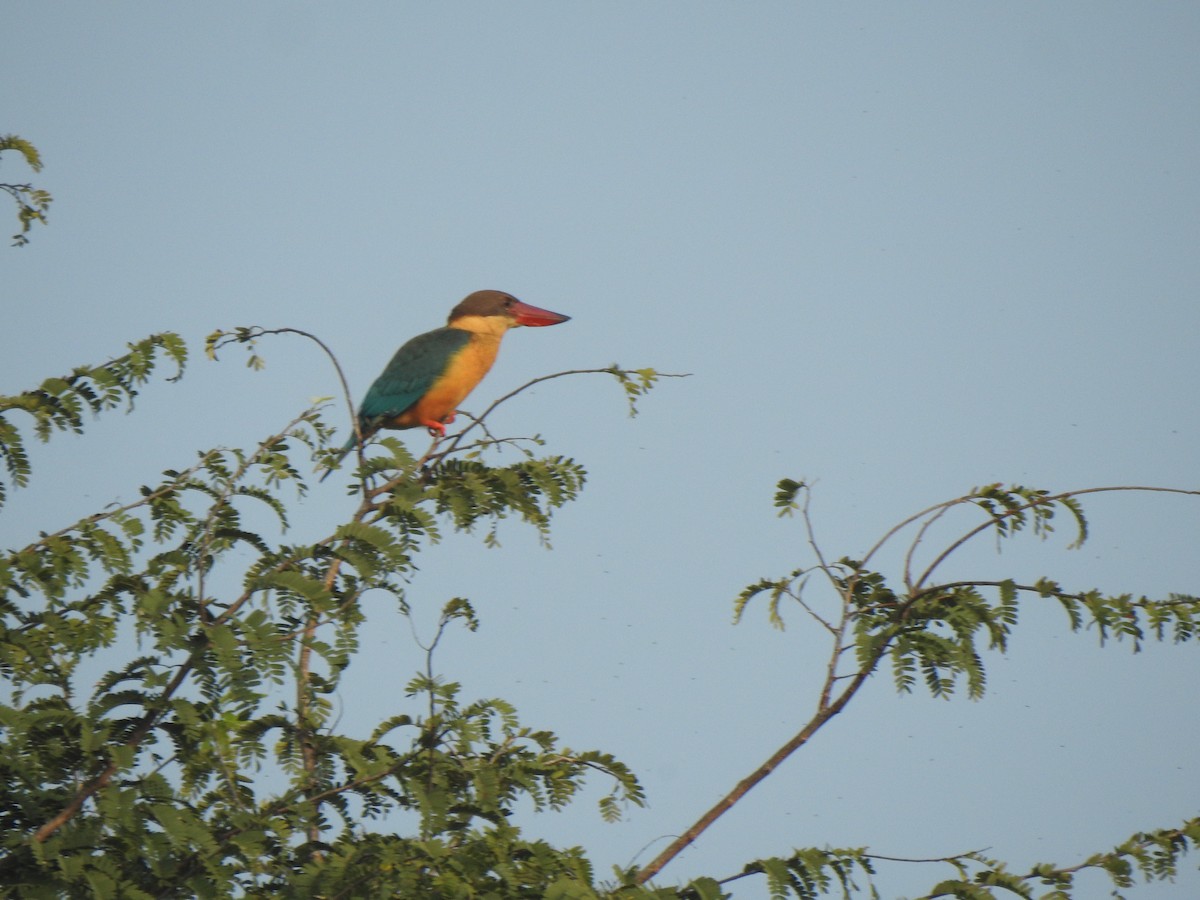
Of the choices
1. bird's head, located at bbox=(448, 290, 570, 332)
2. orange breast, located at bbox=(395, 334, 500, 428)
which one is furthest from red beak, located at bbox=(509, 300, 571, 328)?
orange breast, located at bbox=(395, 334, 500, 428)

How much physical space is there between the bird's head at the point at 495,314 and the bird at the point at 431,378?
0.01 m

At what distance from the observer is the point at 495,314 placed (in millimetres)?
7039

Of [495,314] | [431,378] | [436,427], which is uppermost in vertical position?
[495,314]

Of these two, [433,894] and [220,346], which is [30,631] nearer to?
[220,346]

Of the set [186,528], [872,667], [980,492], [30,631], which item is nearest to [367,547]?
[186,528]

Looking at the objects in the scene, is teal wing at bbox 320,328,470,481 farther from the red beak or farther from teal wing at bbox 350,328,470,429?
the red beak

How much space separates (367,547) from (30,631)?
39.8 inches

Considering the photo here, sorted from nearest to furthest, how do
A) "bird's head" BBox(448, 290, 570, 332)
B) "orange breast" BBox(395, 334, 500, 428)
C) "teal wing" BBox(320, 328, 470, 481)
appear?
Answer: "teal wing" BBox(320, 328, 470, 481), "orange breast" BBox(395, 334, 500, 428), "bird's head" BBox(448, 290, 570, 332)

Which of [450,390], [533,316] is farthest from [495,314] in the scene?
[450,390]

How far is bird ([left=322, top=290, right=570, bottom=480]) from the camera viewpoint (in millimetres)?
6227

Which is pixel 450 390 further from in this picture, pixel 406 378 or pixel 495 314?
pixel 495 314

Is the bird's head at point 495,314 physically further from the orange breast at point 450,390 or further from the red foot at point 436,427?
the red foot at point 436,427

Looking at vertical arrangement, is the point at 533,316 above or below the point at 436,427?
above

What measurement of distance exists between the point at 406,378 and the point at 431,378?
0.39ft
